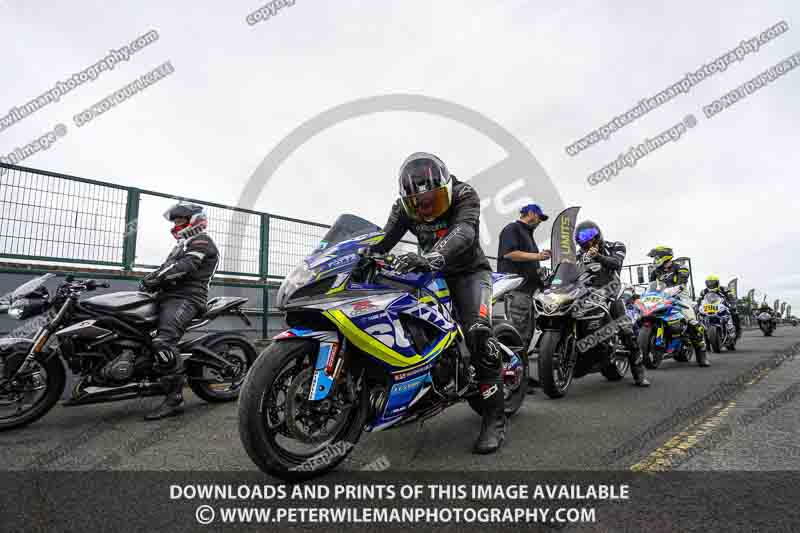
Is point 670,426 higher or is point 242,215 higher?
point 242,215

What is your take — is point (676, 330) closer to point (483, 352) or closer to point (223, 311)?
point (483, 352)

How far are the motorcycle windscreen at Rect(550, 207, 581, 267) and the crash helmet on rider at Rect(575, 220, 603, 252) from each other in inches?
6.4

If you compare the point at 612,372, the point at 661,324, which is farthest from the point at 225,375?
the point at 661,324

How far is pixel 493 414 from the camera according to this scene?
9.63ft

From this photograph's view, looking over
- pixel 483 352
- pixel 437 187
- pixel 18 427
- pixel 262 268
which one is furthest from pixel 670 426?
pixel 262 268

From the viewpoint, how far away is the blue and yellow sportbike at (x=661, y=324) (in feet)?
21.2

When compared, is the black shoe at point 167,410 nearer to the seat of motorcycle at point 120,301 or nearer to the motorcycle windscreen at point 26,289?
the seat of motorcycle at point 120,301

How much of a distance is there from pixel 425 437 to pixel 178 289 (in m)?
2.77

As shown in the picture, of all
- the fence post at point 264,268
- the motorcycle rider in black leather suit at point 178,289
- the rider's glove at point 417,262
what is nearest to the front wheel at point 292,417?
the rider's glove at point 417,262

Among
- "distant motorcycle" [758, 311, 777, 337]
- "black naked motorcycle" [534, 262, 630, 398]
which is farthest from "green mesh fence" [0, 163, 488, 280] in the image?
"distant motorcycle" [758, 311, 777, 337]

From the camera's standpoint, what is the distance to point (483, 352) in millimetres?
2926

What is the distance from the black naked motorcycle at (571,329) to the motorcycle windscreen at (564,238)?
8cm

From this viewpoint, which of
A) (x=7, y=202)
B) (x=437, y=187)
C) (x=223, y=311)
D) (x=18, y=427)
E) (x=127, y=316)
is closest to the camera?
(x=437, y=187)

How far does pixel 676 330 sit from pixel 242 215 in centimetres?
710
